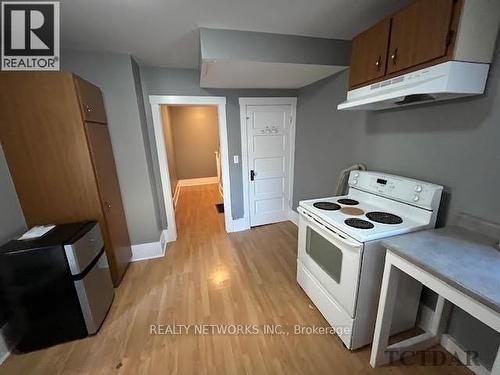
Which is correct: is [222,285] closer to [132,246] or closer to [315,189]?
[132,246]

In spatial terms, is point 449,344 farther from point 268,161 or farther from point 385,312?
point 268,161

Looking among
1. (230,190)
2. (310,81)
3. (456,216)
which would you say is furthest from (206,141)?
(456,216)

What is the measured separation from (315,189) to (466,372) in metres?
2.06

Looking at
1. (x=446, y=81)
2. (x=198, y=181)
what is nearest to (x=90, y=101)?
(x=446, y=81)

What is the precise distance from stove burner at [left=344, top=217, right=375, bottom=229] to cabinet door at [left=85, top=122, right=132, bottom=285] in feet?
7.05

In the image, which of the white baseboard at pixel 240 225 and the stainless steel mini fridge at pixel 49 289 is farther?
the white baseboard at pixel 240 225

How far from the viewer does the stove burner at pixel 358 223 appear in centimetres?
141

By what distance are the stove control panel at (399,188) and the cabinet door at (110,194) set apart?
2.42 m

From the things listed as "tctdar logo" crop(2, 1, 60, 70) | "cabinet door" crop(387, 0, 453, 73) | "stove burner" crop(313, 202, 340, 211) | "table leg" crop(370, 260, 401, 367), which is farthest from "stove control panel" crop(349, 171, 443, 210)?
"tctdar logo" crop(2, 1, 60, 70)

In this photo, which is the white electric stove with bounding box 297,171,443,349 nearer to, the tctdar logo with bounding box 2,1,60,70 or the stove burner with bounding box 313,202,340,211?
the stove burner with bounding box 313,202,340,211

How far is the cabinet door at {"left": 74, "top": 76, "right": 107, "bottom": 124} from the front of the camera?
1720 millimetres

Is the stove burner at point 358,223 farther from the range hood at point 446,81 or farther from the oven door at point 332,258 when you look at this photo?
the range hood at point 446,81

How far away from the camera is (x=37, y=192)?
1.80 meters

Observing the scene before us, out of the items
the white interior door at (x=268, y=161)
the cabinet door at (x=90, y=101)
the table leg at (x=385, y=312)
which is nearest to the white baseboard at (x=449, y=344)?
the table leg at (x=385, y=312)
